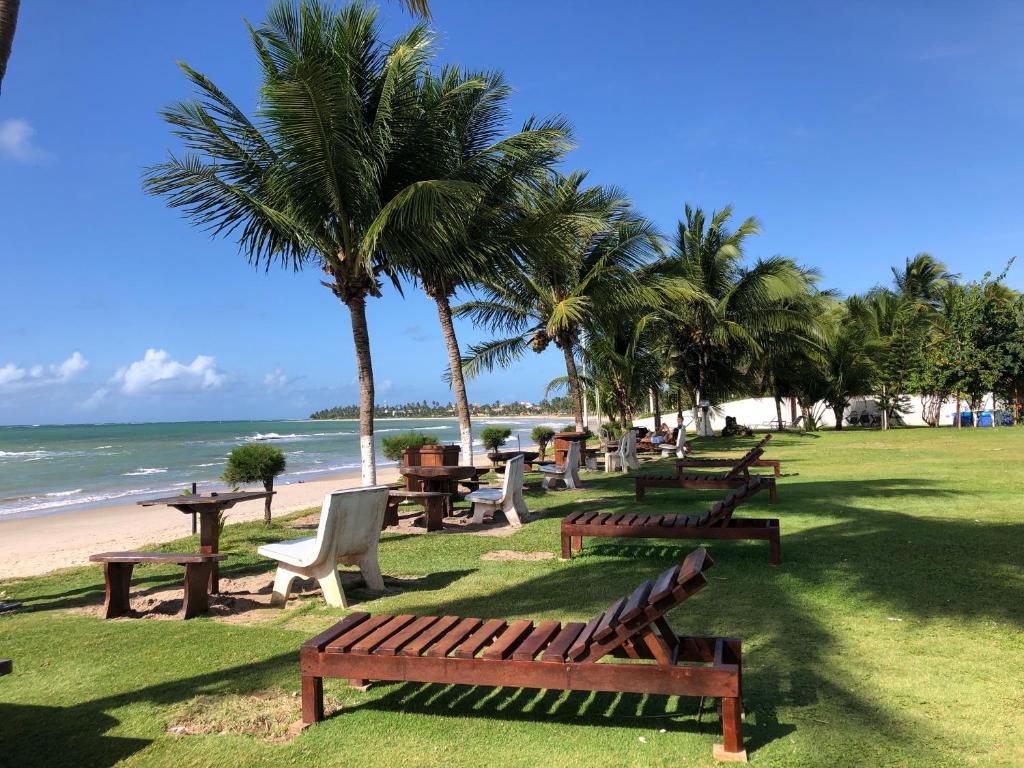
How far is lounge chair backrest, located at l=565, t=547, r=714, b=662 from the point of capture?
2871 millimetres

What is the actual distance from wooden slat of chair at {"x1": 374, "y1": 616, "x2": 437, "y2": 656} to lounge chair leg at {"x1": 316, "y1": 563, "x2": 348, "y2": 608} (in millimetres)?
1944

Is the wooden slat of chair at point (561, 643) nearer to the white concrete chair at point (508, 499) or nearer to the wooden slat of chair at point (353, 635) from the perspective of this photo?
the wooden slat of chair at point (353, 635)

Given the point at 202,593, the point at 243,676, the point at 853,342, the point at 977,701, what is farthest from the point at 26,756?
the point at 853,342

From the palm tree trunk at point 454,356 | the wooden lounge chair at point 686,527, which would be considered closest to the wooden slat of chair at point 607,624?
the wooden lounge chair at point 686,527

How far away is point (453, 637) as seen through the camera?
3338 mm

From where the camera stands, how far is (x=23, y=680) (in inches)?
158

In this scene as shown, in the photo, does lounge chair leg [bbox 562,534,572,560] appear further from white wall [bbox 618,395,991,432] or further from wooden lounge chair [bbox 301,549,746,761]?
white wall [bbox 618,395,991,432]

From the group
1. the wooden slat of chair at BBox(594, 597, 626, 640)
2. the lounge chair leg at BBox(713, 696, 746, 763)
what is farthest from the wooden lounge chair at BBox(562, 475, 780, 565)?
the lounge chair leg at BBox(713, 696, 746, 763)

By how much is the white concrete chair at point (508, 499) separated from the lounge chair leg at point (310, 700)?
565 centimetres

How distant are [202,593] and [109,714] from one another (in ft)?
6.63

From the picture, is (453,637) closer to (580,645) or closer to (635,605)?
(580,645)

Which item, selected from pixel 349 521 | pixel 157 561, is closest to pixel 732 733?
pixel 349 521

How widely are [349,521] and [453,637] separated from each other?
2374 millimetres

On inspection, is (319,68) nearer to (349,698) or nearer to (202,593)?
(202,593)
